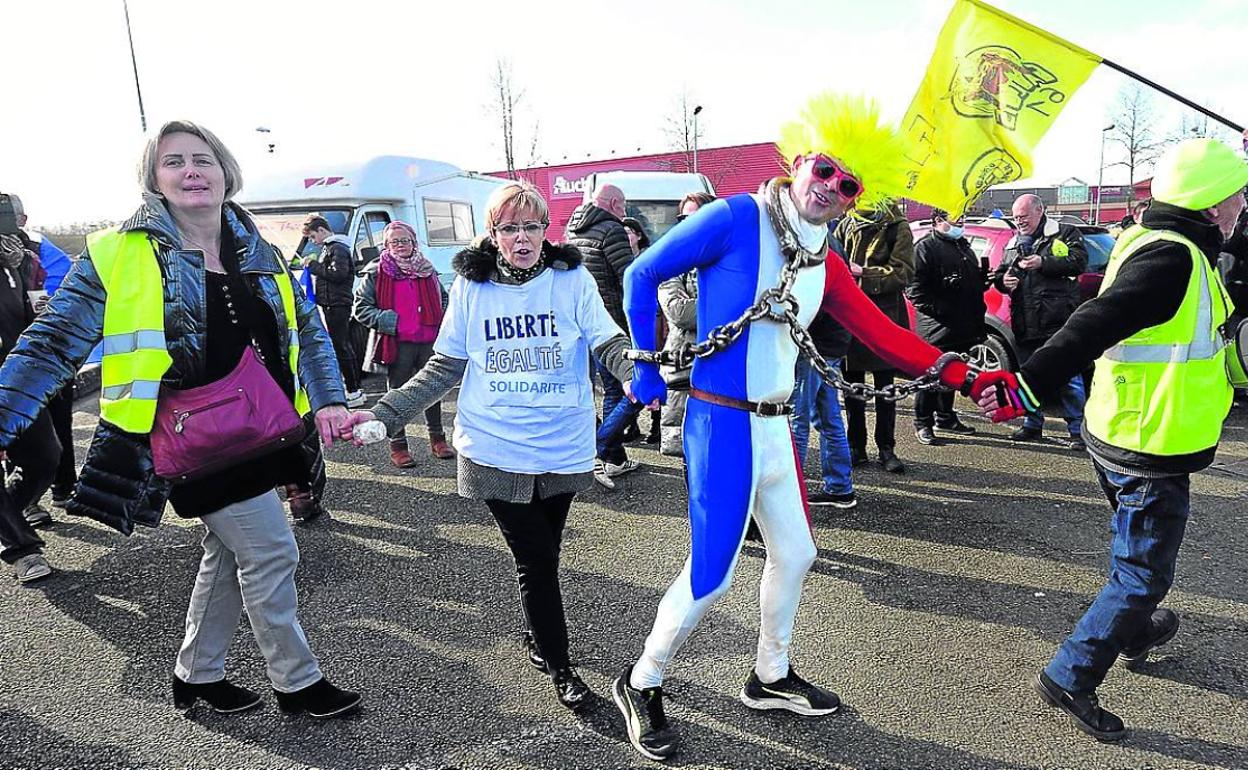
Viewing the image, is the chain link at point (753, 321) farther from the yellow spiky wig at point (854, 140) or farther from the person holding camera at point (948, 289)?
the person holding camera at point (948, 289)

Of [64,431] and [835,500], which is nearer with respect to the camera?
[835,500]

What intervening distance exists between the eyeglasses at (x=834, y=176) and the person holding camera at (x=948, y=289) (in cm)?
386

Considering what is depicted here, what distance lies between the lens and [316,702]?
9.51ft

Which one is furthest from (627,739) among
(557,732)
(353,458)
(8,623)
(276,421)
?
(353,458)

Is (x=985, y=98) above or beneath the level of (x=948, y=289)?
above

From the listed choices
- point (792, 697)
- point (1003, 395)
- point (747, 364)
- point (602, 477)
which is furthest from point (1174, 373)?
point (602, 477)

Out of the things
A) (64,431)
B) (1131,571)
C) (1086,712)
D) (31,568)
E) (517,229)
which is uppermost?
(517,229)

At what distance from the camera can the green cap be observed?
262 cm

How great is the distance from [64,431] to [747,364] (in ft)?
15.4

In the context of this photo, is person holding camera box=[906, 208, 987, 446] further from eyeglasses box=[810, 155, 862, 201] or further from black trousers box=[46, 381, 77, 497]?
black trousers box=[46, 381, 77, 497]

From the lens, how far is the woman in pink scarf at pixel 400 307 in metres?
6.14

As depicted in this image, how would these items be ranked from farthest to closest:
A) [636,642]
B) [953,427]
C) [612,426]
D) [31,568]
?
[953,427]
[612,426]
[31,568]
[636,642]

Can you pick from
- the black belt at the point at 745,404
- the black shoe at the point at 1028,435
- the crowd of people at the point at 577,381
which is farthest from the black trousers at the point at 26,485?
the black shoe at the point at 1028,435

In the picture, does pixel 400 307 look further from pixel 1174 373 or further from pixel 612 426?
pixel 1174 373
